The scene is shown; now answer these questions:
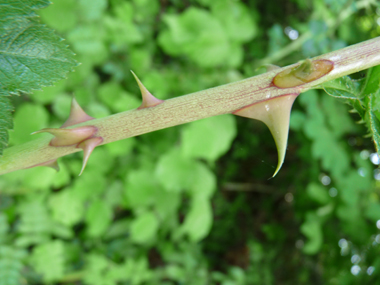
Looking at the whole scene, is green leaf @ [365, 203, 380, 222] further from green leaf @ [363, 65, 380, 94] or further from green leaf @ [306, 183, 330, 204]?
green leaf @ [363, 65, 380, 94]

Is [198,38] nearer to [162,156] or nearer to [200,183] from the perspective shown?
[162,156]

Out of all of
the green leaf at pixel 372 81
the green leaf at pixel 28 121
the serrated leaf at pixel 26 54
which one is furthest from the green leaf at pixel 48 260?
the green leaf at pixel 372 81

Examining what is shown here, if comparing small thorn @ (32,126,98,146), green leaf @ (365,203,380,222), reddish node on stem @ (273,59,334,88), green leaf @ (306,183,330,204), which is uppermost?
small thorn @ (32,126,98,146)

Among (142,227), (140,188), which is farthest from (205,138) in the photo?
(142,227)

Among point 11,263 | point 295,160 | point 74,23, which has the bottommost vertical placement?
point 295,160

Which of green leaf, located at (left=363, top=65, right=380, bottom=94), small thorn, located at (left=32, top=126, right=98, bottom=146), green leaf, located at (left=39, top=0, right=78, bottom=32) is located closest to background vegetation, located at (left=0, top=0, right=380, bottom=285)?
green leaf, located at (left=39, top=0, right=78, bottom=32)

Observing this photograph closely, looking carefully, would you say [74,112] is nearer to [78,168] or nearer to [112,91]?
[78,168]

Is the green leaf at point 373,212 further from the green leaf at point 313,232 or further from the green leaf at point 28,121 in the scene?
the green leaf at point 28,121

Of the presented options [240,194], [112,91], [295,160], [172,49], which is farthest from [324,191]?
[112,91]
